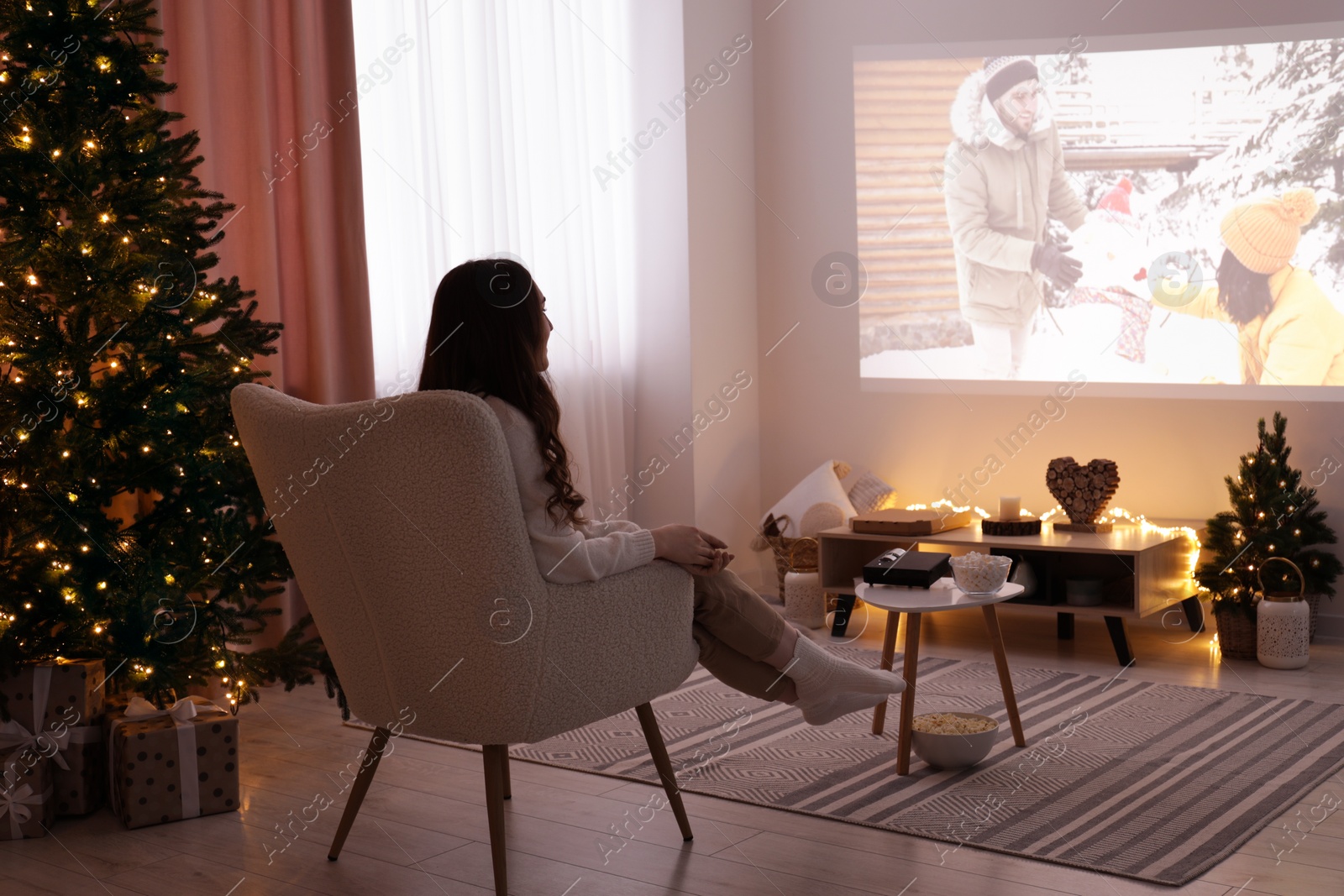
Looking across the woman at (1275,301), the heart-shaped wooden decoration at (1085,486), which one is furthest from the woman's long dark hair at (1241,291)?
the heart-shaped wooden decoration at (1085,486)

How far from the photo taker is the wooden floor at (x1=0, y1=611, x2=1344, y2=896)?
2104 mm

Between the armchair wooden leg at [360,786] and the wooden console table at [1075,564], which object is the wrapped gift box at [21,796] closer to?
the armchair wooden leg at [360,786]

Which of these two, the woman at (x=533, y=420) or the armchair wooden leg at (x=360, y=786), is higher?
the woman at (x=533, y=420)

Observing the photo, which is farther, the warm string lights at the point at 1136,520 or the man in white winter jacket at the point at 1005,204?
the man in white winter jacket at the point at 1005,204

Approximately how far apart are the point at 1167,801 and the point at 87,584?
2141mm

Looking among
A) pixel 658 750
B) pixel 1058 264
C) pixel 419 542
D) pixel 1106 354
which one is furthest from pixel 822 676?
pixel 1058 264

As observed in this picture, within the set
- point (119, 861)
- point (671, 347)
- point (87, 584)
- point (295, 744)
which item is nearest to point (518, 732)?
point (119, 861)

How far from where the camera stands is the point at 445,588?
74.9 inches

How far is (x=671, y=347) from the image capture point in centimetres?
469

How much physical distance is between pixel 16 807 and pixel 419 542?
117 cm

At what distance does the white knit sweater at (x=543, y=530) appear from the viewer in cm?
193

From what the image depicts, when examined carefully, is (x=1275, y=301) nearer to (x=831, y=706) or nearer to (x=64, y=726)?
(x=831, y=706)

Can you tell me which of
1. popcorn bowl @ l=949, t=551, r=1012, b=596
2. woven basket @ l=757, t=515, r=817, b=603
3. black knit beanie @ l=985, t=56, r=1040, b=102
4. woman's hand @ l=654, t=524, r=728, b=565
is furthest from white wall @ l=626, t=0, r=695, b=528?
woman's hand @ l=654, t=524, r=728, b=565

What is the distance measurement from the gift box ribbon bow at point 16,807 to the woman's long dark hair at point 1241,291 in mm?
3656
